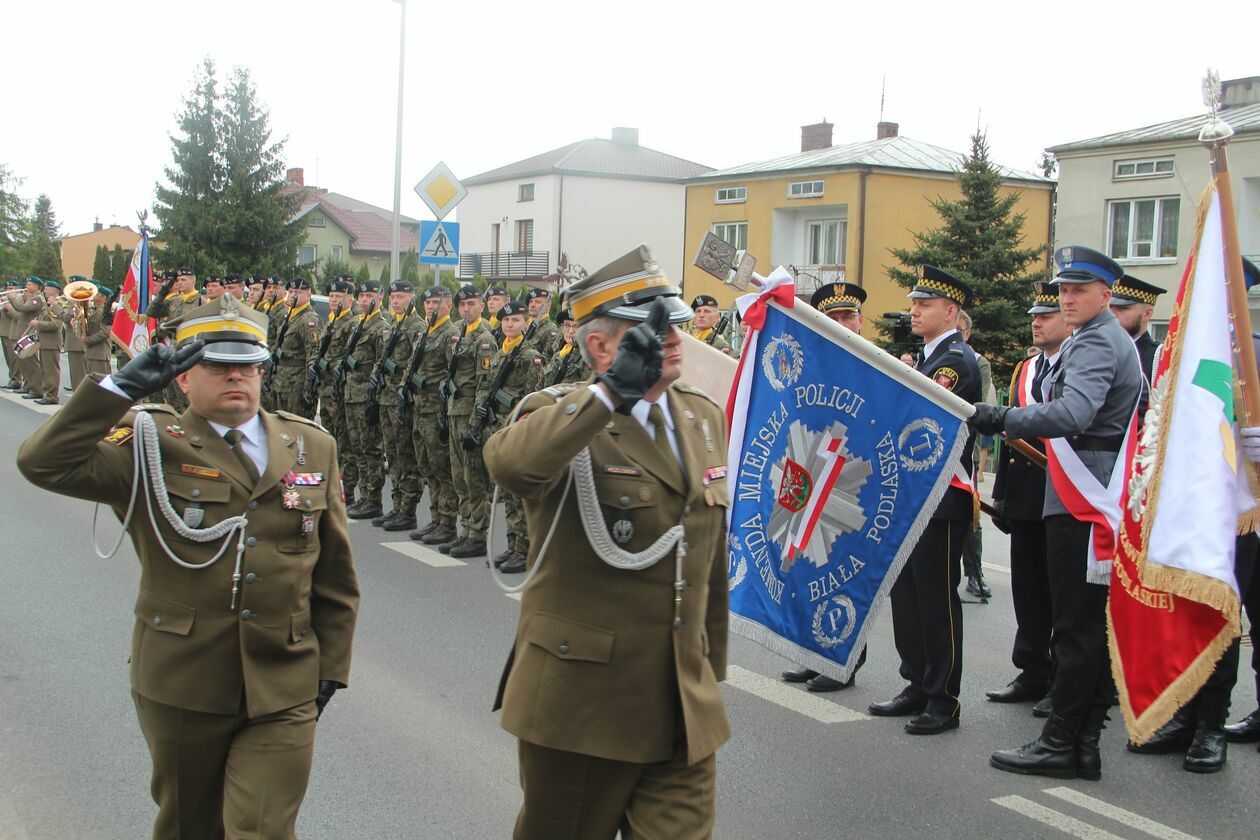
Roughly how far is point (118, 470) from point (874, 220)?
39.1 meters

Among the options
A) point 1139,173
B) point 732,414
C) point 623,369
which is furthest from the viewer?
point 1139,173

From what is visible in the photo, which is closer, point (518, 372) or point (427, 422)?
point (518, 372)

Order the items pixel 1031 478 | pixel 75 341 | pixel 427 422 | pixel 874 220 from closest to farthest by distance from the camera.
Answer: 1. pixel 1031 478
2. pixel 427 422
3. pixel 75 341
4. pixel 874 220

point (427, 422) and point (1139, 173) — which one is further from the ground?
point (1139, 173)

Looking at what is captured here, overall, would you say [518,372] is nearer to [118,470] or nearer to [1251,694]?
[1251,694]

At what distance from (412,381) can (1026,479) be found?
593 cm

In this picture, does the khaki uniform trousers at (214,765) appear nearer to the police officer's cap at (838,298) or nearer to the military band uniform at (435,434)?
the police officer's cap at (838,298)

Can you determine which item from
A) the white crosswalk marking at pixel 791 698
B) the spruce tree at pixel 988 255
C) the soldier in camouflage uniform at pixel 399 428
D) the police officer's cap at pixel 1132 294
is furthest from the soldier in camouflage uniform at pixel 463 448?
the spruce tree at pixel 988 255

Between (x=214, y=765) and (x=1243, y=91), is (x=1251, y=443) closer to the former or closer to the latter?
(x=214, y=765)

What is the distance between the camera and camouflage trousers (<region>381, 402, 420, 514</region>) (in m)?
10.6

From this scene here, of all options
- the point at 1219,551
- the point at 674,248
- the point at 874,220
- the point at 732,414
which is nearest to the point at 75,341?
the point at 732,414

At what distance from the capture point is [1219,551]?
441 cm

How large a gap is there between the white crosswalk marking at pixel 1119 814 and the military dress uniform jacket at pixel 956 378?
1.34 meters

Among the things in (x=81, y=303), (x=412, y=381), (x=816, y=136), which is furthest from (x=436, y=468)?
(x=816, y=136)
